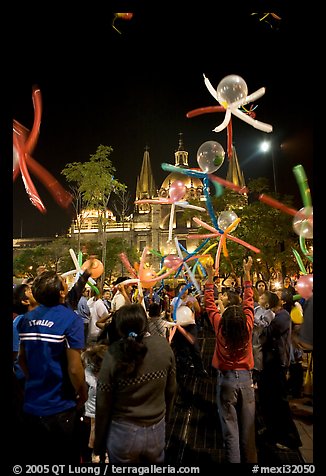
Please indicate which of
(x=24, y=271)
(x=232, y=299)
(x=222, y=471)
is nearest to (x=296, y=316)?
(x=232, y=299)

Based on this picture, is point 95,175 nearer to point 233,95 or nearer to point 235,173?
point 233,95

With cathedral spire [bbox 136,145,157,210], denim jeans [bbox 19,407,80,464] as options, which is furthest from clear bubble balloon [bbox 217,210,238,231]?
cathedral spire [bbox 136,145,157,210]

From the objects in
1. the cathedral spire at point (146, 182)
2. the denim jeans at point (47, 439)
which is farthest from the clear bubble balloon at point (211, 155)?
the cathedral spire at point (146, 182)

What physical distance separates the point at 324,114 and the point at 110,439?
2850 mm

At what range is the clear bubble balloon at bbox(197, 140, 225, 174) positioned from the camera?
272 inches

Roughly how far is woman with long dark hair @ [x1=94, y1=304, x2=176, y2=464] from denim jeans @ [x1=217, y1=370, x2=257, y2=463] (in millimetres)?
1190

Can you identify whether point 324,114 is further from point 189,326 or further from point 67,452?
point 189,326

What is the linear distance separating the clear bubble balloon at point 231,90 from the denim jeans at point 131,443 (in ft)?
14.3

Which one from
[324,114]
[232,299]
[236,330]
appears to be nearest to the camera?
[324,114]

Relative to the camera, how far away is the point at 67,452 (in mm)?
2812

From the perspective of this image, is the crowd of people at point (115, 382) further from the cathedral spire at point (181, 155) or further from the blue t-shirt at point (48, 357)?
the cathedral spire at point (181, 155)

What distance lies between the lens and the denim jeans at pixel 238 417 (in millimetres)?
3537

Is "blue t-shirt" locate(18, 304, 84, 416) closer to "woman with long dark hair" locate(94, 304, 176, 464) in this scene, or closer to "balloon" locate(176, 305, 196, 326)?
"woman with long dark hair" locate(94, 304, 176, 464)

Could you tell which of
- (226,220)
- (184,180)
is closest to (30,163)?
(226,220)
